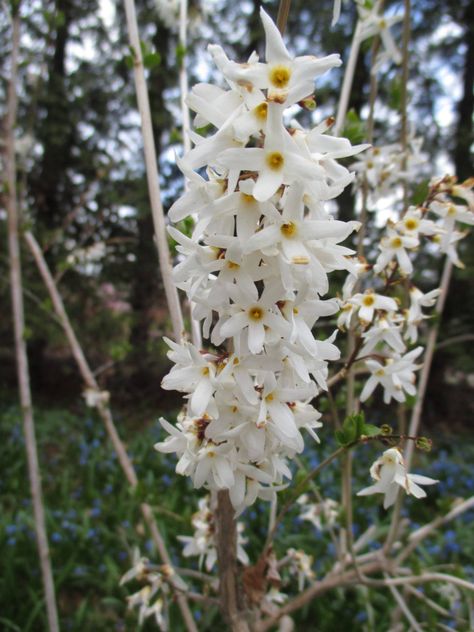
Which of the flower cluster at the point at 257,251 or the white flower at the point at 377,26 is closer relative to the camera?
the flower cluster at the point at 257,251

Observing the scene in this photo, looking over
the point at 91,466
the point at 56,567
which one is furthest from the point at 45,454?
the point at 56,567

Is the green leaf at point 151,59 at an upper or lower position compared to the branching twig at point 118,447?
upper

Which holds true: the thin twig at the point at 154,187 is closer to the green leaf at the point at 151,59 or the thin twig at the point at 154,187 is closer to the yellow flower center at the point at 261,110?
the green leaf at the point at 151,59

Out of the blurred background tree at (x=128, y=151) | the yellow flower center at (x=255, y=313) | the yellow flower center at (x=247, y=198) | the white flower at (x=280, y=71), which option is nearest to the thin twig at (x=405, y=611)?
the yellow flower center at (x=255, y=313)

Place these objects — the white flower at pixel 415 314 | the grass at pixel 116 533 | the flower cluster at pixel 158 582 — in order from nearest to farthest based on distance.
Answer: the white flower at pixel 415 314
the flower cluster at pixel 158 582
the grass at pixel 116 533

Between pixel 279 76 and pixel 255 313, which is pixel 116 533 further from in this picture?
pixel 279 76

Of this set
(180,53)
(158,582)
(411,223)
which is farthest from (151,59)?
(158,582)

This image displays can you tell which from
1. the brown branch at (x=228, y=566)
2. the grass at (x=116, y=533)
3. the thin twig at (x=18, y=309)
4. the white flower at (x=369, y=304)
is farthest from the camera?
the grass at (x=116, y=533)

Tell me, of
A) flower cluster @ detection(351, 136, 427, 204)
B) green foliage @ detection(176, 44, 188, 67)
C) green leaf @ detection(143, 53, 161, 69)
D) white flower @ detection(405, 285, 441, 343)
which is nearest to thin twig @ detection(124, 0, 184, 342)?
green leaf @ detection(143, 53, 161, 69)
